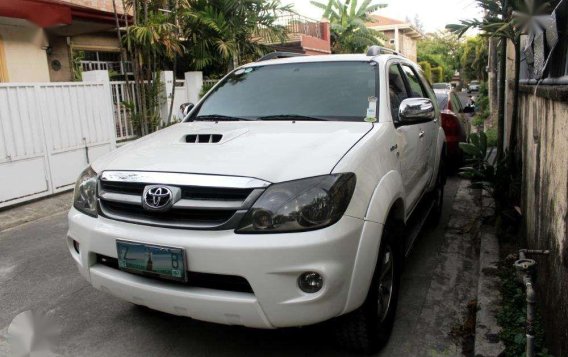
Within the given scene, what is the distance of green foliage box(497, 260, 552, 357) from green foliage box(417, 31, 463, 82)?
51310mm

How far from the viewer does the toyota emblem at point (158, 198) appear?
98.0 inches

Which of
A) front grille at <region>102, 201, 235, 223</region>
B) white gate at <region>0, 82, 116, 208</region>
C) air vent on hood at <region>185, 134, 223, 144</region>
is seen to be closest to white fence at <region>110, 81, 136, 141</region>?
white gate at <region>0, 82, 116, 208</region>

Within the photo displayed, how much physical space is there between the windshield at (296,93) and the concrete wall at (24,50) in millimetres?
6485

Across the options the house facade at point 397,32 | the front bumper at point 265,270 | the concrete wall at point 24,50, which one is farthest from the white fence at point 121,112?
the house facade at point 397,32

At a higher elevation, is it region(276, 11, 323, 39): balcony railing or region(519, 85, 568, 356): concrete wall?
region(276, 11, 323, 39): balcony railing

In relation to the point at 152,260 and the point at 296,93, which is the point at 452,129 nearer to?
the point at 296,93

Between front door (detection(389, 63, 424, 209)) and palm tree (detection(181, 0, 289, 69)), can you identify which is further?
palm tree (detection(181, 0, 289, 69))

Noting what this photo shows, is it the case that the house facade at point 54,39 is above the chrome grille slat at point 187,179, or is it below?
above

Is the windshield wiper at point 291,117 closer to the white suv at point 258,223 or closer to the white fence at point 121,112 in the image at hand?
the white suv at point 258,223

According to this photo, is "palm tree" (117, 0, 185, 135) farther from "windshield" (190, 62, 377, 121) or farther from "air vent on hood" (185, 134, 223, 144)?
"air vent on hood" (185, 134, 223, 144)

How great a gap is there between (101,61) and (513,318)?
432 inches

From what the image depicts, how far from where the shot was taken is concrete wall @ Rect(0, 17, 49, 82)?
892cm

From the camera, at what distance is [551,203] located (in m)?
2.87

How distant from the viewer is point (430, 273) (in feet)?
13.8
